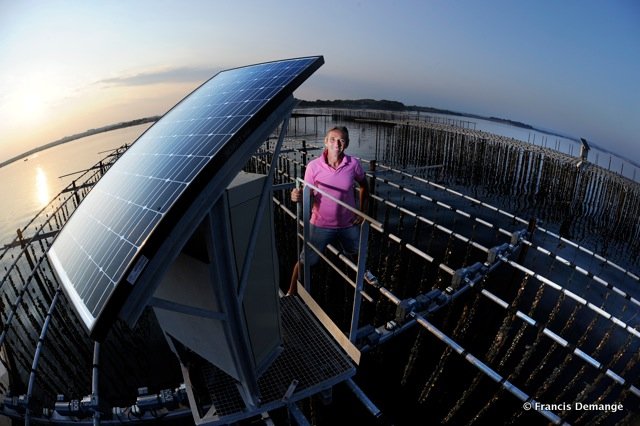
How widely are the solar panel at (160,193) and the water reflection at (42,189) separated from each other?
798 inches

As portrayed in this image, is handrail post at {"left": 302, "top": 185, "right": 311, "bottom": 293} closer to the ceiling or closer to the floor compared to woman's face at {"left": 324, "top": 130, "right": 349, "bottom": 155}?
closer to the floor

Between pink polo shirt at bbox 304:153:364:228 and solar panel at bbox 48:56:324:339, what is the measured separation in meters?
1.74

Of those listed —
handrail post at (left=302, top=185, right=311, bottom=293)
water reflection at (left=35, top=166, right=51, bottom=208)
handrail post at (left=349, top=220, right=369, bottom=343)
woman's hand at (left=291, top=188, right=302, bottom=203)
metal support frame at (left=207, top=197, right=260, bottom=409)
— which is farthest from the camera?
water reflection at (left=35, top=166, right=51, bottom=208)

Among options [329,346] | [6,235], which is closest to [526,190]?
[329,346]

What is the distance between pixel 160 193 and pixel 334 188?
280 cm

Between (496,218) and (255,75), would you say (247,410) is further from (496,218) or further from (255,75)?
(496,218)

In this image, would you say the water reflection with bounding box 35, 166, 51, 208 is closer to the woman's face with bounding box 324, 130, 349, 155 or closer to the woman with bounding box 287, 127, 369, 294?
the woman with bounding box 287, 127, 369, 294

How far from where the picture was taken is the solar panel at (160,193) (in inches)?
78.4

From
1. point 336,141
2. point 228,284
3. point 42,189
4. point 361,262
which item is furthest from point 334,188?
point 42,189

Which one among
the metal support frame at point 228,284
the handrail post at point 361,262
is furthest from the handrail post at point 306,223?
the metal support frame at point 228,284

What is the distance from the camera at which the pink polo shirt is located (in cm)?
472

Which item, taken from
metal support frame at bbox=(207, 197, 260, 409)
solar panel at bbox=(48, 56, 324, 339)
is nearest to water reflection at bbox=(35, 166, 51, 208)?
solar panel at bbox=(48, 56, 324, 339)

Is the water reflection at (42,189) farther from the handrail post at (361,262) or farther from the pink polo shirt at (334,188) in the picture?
the handrail post at (361,262)

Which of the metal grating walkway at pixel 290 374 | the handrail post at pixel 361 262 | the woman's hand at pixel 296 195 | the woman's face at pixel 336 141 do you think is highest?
the woman's face at pixel 336 141
